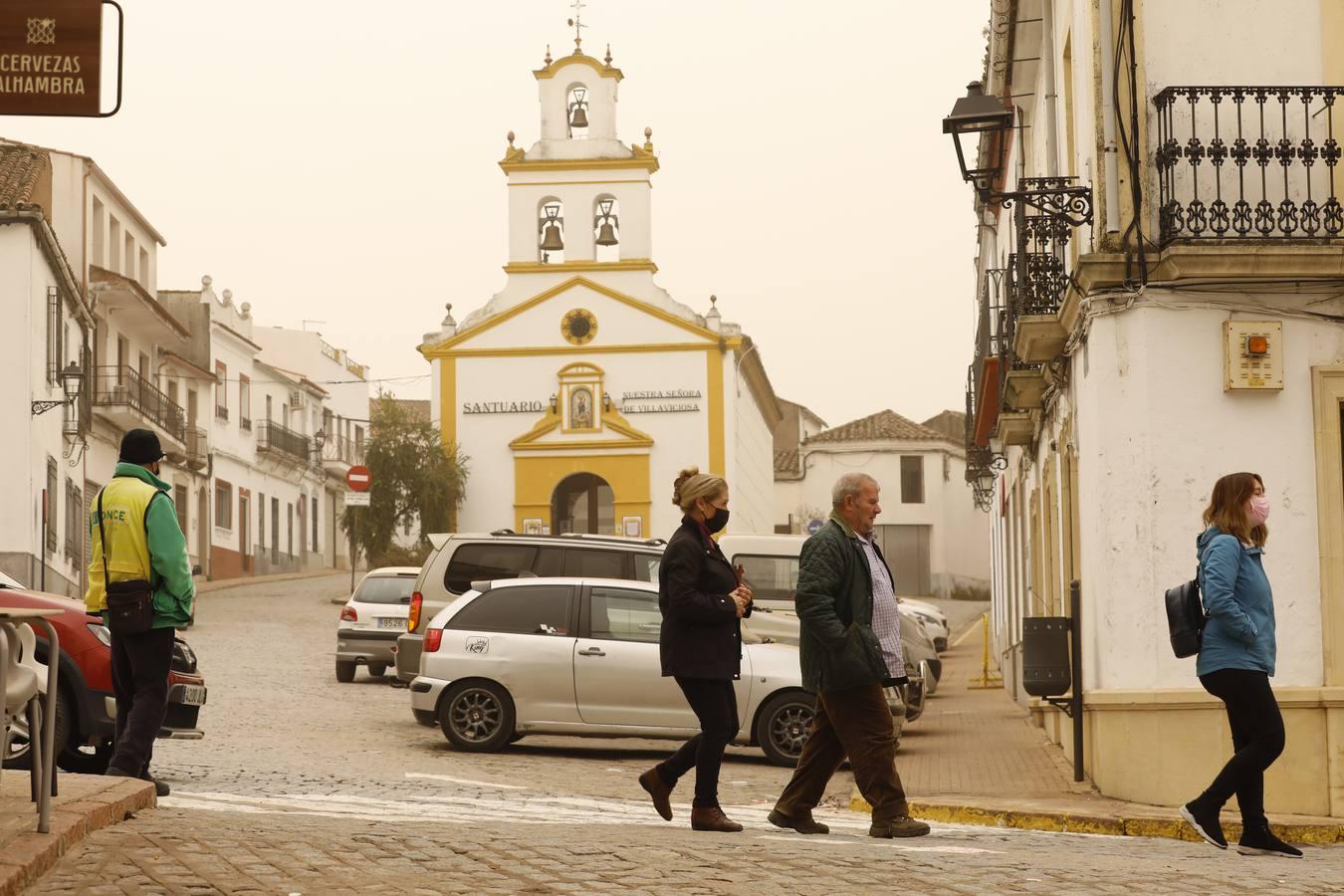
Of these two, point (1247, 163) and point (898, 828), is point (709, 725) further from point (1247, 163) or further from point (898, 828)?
point (1247, 163)

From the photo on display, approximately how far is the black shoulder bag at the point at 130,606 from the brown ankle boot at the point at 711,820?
2.83 meters

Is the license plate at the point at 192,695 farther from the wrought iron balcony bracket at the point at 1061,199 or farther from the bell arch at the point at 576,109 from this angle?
the bell arch at the point at 576,109

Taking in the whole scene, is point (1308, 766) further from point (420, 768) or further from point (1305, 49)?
point (420, 768)

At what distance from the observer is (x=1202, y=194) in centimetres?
1337

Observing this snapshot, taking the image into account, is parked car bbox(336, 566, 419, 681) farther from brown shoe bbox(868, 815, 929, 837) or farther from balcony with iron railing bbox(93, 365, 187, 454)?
balcony with iron railing bbox(93, 365, 187, 454)

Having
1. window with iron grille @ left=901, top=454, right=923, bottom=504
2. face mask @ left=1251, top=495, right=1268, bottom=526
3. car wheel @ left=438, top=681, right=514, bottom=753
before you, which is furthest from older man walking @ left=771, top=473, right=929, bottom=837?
window with iron grille @ left=901, top=454, right=923, bottom=504

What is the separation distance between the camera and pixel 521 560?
2062 centimetres

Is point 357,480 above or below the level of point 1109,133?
below

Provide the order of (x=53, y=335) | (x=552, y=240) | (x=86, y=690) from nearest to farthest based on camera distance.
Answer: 1. (x=86, y=690)
2. (x=53, y=335)
3. (x=552, y=240)

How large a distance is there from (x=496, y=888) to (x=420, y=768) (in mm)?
7684

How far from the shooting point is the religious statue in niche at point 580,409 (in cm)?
5822

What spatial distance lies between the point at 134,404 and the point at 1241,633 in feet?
123

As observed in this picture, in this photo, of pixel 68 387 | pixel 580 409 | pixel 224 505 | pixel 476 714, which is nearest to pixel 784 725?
A: pixel 476 714

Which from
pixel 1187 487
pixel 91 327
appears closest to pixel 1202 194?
pixel 1187 487
